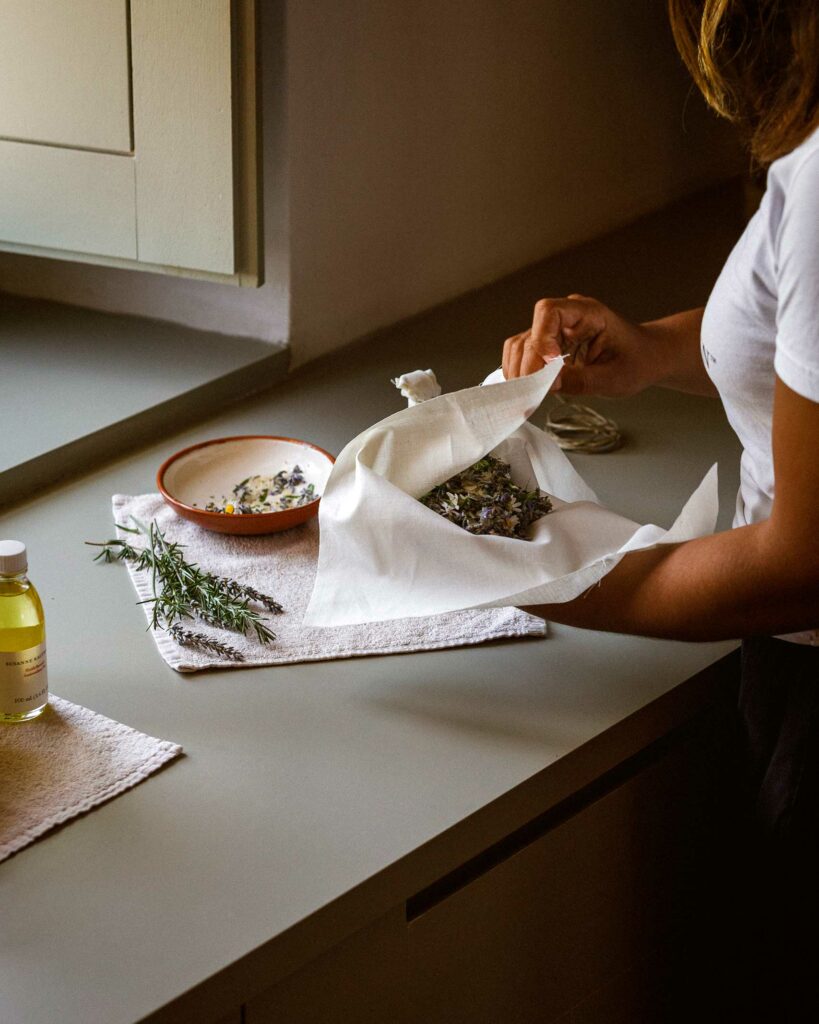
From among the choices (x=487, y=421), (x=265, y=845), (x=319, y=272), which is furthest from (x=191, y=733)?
(x=319, y=272)

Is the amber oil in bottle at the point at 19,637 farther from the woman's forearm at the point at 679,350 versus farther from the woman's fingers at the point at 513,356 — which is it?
the woman's forearm at the point at 679,350

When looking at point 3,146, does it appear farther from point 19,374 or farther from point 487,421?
point 487,421

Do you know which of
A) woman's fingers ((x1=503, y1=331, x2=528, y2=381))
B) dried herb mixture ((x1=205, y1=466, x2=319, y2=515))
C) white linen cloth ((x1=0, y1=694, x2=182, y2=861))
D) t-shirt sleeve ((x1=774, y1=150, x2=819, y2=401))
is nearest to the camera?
t-shirt sleeve ((x1=774, y1=150, x2=819, y2=401))

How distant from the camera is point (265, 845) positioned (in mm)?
750

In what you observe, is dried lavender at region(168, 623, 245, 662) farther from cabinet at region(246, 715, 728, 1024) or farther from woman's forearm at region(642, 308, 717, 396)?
woman's forearm at region(642, 308, 717, 396)

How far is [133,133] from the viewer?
1285mm

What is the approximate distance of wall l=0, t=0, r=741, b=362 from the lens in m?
1.45

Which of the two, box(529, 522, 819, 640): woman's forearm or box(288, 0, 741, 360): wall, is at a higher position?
box(288, 0, 741, 360): wall

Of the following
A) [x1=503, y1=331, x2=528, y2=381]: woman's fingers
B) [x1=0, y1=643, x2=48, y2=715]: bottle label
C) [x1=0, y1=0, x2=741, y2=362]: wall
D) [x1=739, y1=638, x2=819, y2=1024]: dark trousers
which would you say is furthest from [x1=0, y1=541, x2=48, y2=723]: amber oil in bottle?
[x1=0, y1=0, x2=741, y2=362]: wall

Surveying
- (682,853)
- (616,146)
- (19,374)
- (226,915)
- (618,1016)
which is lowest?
(618,1016)

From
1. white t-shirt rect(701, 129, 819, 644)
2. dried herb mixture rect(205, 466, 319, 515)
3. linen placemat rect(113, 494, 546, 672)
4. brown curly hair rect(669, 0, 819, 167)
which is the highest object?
brown curly hair rect(669, 0, 819, 167)

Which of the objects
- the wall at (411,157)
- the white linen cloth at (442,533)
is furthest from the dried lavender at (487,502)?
the wall at (411,157)

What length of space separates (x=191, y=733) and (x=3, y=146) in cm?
79

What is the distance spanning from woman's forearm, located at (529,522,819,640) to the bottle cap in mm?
347
